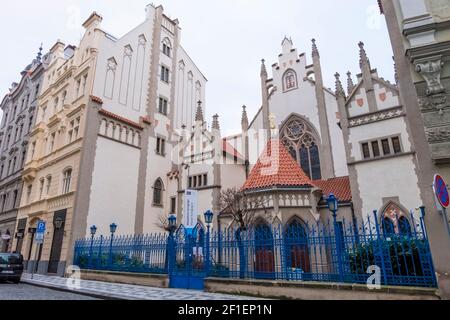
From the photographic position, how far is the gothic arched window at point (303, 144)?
71.3 feet

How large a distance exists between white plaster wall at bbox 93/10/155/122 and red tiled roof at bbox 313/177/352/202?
15674 millimetres

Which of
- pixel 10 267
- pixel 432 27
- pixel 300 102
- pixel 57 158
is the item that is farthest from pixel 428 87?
pixel 57 158

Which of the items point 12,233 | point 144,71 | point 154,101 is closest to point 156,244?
point 154,101

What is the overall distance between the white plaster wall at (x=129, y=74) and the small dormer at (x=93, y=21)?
113cm

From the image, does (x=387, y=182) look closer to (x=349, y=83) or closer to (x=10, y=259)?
(x=349, y=83)

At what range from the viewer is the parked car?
1504 cm

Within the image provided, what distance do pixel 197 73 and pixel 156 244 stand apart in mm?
23913

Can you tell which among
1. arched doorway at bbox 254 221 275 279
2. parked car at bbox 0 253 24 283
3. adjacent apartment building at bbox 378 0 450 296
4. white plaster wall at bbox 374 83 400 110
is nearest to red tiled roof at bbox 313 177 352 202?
white plaster wall at bbox 374 83 400 110

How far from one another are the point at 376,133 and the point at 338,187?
13.0 feet

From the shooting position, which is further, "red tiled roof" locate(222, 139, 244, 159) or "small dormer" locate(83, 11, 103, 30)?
"red tiled roof" locate(222, 139, 244, 159)

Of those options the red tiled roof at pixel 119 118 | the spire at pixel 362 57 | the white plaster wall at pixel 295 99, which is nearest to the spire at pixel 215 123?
the white plaster wall at pixel 295 99

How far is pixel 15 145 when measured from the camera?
30297 mm

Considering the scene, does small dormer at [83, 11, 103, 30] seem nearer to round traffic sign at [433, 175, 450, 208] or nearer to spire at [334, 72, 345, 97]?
spire at [334, 72, 345, 97]

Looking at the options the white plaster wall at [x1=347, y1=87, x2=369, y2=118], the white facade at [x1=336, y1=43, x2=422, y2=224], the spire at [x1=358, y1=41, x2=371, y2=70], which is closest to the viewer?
the white facade at [x1=336, y1=43, x2=422, y2=224]
